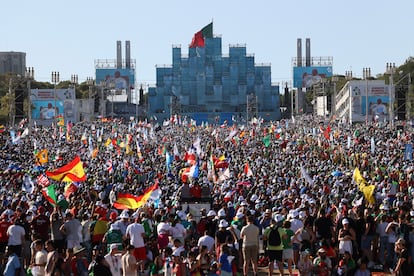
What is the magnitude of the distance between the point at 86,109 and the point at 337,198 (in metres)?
94.3

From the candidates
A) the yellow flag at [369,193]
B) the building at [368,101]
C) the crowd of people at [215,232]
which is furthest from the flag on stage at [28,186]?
the building at [368,101]

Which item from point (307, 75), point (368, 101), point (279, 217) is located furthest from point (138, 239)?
point (307, 75)

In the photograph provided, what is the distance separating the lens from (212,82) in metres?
133

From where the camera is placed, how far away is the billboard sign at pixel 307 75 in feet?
433

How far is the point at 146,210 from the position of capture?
17.3m

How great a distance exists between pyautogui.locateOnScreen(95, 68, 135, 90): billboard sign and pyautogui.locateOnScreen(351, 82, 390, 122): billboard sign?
45803mm

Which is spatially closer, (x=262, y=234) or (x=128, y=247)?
(x=128, y=247)

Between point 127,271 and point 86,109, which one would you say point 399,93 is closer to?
point 86,109

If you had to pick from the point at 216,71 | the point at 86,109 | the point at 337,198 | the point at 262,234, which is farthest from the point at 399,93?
the point at 262,234

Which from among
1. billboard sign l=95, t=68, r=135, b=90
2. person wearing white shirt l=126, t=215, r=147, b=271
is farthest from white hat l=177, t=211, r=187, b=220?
billboard sign l=95, t=68, r=135, b=90

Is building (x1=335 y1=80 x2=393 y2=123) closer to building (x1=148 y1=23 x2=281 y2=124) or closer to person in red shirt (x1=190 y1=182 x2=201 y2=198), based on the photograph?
building (x1=148 y1=23 x2=281 y2=124)

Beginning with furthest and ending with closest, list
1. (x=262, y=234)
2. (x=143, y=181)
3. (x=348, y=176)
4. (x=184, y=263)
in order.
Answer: (x=143, y=181) < (x=348, y=176) < (x=262, y=234) < (x=184, y=263)

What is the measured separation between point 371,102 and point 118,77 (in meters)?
47.1

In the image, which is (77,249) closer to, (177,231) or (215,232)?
(177,231)
